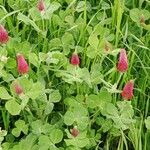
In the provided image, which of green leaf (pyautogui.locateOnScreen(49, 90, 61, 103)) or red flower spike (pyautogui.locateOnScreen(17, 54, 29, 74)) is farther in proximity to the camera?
green leaf (pyautogui.locateOnScreen(49, 90, 61, 103))

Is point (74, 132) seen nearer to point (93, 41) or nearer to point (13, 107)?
point (13, 107)

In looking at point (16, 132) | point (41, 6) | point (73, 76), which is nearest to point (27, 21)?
point (41, 6)

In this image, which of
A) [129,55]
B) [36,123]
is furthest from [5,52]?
[129,55]

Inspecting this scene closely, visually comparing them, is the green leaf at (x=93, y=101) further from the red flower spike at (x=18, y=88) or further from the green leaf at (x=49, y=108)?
the red flower spike at (x=18, y=88)

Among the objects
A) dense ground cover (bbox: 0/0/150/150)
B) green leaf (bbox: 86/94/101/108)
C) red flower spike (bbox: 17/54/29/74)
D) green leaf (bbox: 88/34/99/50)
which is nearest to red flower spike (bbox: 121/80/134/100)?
dense ground cover (bbox: 0/0/150/150)

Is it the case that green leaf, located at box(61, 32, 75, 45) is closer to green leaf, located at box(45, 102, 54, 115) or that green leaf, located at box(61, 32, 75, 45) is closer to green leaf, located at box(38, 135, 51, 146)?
green leaf, located at box(45, 102, 54, 115)

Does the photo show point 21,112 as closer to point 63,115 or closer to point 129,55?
point 63,115
